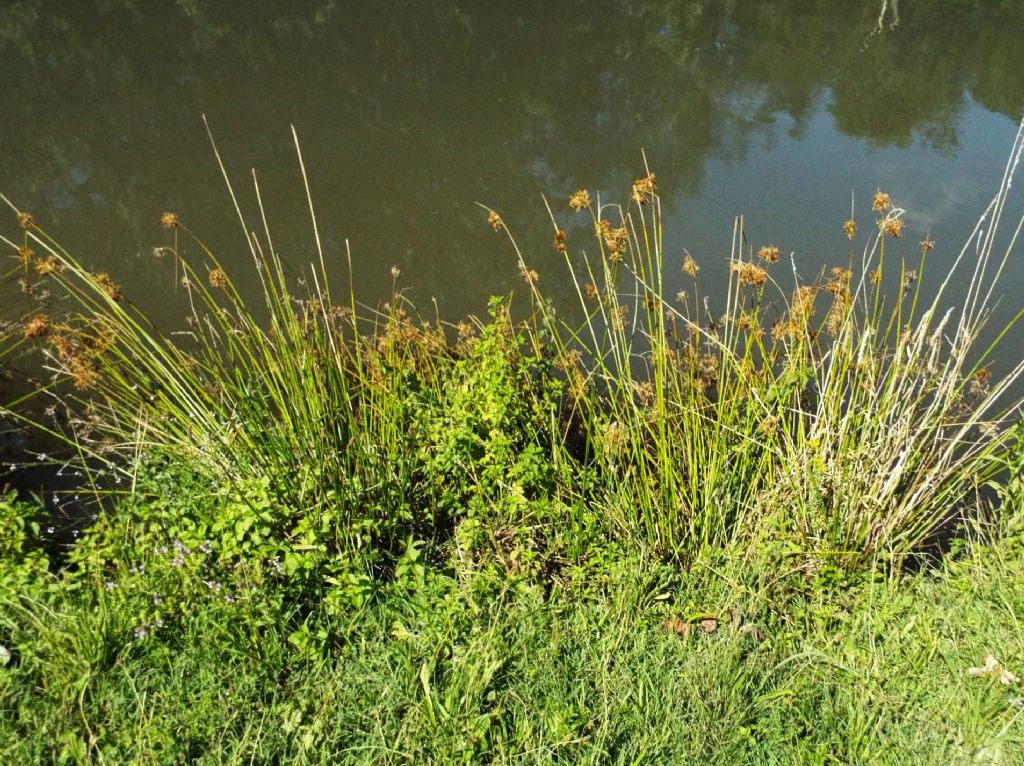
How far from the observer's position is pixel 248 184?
6.29 metres

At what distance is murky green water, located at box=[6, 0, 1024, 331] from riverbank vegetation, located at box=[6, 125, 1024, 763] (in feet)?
7.06

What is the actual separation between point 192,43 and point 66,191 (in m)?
3.36

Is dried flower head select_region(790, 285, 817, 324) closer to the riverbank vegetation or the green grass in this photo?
the riverbank vegetation

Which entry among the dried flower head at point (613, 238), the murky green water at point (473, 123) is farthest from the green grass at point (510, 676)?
the murky green water at point (473, 123)

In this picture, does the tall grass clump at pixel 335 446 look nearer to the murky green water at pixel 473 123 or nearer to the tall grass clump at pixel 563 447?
the tall grass clump at pixel 563 447

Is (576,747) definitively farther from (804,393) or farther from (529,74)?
(529,74)

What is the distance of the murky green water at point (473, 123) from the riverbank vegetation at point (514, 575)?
215 centimetres

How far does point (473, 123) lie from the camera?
741 cm

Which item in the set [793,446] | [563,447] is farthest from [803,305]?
[563,447]

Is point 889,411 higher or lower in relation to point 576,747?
higher

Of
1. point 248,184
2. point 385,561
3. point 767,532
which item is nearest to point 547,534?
point 385,561

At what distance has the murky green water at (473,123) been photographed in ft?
18.8

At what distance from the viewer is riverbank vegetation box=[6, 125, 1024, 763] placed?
86.7 inches

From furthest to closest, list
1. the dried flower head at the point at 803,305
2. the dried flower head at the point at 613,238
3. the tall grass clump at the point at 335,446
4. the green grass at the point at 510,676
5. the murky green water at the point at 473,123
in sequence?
the murky green water at the point at 473,123, the dried flower head at the point at 803,305, the dried flower head at the point at 613,238, the tall grass clump at the point at 335,446, the green grass at the point at 510,676
